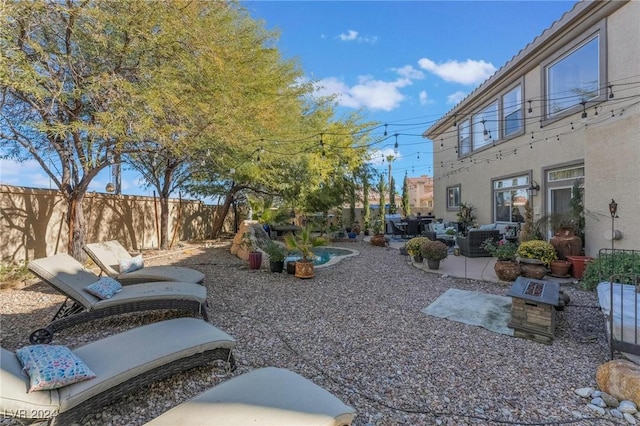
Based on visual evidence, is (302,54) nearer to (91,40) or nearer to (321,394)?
(91,40)

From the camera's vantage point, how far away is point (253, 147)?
9539 mm

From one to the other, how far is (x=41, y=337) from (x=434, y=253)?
6.90 meters

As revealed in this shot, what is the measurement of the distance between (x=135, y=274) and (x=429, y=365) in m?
4.26

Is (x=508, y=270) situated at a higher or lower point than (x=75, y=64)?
lower

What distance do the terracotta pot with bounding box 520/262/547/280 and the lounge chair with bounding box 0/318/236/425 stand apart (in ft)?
19.5

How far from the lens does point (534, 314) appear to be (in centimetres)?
384

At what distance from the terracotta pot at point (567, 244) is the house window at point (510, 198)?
2594 mm

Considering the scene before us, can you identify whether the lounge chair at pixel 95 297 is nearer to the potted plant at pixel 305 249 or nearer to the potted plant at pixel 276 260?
the potted plant at pixel 305 249

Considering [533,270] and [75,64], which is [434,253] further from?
[75,64]

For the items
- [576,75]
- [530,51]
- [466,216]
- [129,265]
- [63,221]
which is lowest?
[129,265]

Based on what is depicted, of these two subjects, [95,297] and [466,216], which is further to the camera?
[466,216]

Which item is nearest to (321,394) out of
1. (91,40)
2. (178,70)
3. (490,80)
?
(178,70)

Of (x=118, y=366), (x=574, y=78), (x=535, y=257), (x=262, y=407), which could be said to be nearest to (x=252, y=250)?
(x=118, y=366)

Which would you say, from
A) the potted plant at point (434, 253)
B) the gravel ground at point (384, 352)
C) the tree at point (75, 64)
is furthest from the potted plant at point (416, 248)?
the tree at point (75, 64)
